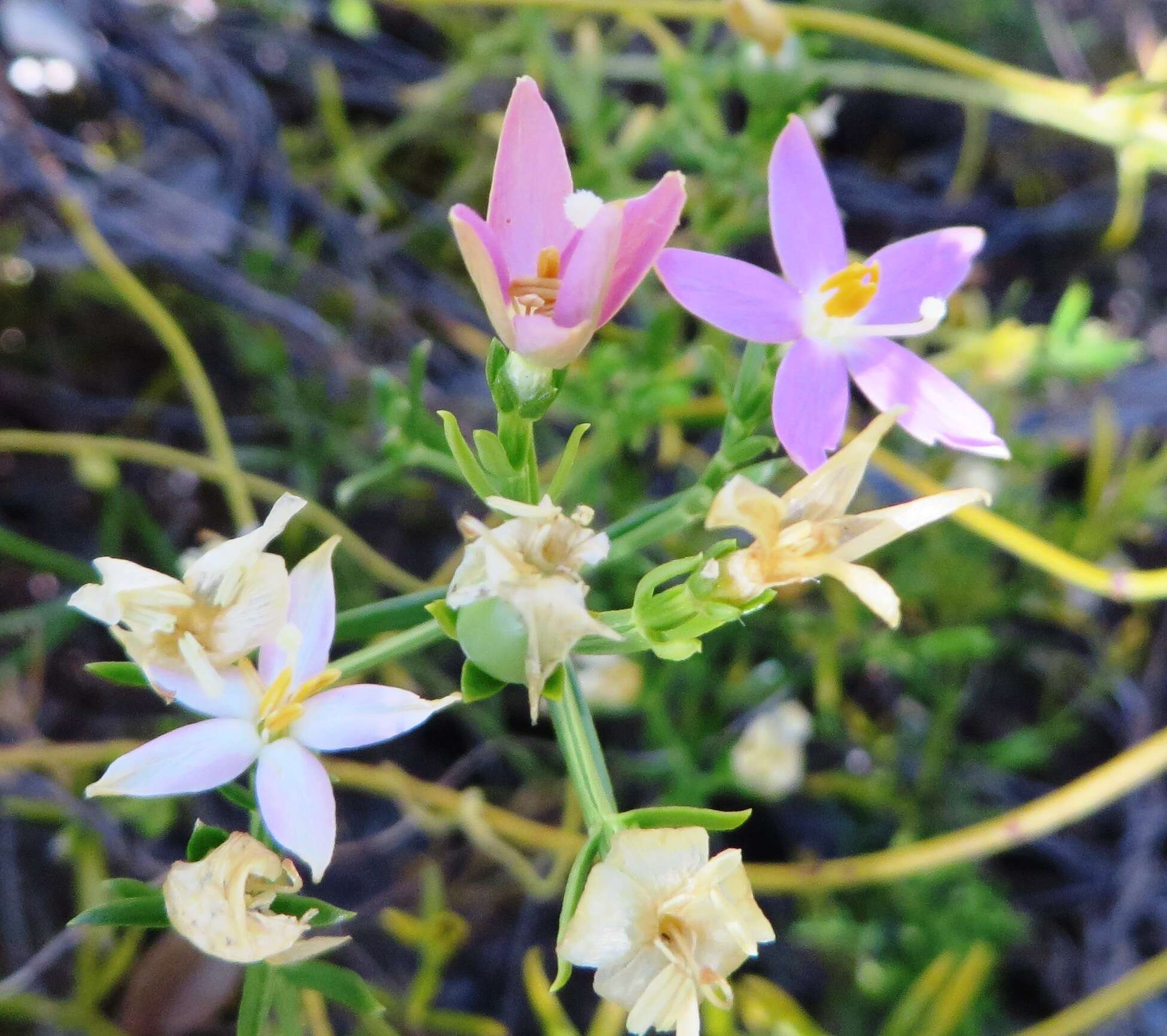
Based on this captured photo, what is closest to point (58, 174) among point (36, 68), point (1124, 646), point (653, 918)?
point (36, 68)

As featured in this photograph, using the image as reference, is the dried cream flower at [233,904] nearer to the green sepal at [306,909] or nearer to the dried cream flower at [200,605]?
the green sepal at [306,909]

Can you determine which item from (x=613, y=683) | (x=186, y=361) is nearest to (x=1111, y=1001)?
(x=613, y=683)

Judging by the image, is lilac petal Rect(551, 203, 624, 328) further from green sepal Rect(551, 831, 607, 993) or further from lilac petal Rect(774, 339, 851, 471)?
green sepal Rect(551, 831, 607, 993)

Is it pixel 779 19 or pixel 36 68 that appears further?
pixel 36 68

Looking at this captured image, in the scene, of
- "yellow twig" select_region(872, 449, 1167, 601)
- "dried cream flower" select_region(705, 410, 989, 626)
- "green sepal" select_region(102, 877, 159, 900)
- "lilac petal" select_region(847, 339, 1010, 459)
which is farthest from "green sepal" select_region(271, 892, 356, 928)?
"yellow twig" select_region(872, 449, 1167, 601)

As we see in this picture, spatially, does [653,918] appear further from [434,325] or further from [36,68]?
[36,68]

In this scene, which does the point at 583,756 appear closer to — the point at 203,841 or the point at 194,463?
the point at 203,841

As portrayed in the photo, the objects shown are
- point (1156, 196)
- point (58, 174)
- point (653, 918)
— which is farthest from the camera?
point (1156, 196)
